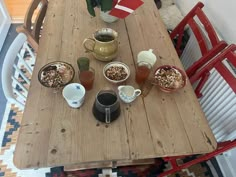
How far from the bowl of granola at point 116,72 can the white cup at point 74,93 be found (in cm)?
13

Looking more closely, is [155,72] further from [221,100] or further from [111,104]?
[221,100]

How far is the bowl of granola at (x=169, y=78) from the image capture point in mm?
899

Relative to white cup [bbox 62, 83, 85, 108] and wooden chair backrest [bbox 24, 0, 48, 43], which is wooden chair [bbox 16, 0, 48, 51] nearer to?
wooden chair backrest [bbox 24, 0, 48, 43]

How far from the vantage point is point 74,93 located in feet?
2.86

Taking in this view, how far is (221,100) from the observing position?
1.17 m

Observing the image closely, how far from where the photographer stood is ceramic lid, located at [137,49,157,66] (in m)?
1.01

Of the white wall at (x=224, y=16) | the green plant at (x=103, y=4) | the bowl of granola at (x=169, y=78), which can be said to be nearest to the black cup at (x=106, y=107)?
the bowl of granola at (x=169, y=78)

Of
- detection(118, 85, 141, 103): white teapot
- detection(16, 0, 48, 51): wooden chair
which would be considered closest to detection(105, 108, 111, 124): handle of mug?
detection(118, 85, 141, 103): white teapot

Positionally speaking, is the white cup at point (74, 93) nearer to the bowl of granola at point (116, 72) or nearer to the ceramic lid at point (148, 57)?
the bowl of granola at point (116, 72)

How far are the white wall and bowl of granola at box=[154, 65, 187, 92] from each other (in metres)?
0.55

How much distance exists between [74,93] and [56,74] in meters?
0.12

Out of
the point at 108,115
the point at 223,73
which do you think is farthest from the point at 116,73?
the point at 223,73

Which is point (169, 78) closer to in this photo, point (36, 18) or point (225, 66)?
point (225, 66)

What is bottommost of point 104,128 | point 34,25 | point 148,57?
point 34,25
